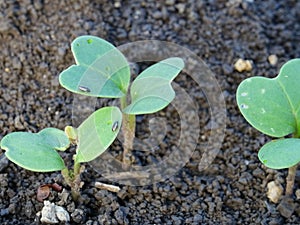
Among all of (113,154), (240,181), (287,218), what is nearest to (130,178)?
(113,154)

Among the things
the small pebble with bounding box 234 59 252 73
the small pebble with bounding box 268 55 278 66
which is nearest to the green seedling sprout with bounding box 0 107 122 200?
the small pebble with bounding box 234 59 252 73

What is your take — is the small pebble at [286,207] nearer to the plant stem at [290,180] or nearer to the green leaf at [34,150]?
the plant stem at [290,180]

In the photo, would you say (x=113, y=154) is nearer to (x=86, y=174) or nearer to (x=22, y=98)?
(x=86, y=174)

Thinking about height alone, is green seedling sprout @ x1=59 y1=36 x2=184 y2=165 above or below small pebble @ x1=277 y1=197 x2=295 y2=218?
above

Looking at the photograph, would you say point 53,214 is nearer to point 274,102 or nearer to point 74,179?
point 74,179

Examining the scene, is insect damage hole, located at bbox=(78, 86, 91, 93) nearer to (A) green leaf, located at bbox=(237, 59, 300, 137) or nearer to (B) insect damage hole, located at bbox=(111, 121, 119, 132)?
(B) insect damage hole, located at bbox=(111, 121, 119, 132)

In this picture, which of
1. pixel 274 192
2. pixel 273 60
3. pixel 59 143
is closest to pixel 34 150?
pixel 59 143

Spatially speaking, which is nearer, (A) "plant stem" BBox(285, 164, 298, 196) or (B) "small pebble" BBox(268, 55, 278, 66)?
(A) "plant stem" BBox(285, 164, 298, 196)
